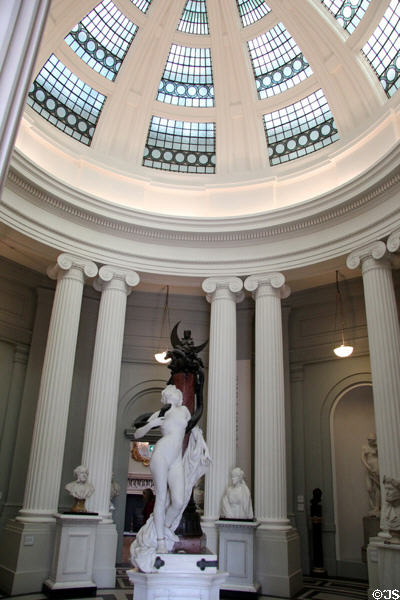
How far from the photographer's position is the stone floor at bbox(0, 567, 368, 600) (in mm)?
8844

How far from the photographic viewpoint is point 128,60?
13039 mm

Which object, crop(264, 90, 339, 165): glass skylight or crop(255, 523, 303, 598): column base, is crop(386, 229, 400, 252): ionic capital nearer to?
crop(264, 90, 339, 165): glass skylight

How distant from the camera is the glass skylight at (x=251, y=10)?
41.2ft

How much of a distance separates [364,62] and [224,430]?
9171mm

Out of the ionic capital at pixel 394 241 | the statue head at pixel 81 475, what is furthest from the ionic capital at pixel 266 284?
the statue head at pixel 81 475

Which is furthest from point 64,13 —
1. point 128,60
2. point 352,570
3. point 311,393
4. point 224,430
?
point 352,570

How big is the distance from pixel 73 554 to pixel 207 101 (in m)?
11.8

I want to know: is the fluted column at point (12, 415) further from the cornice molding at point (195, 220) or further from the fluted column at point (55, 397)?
the cornice molding at point (195, 220)

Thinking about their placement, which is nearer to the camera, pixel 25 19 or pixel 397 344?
pixel 25 19

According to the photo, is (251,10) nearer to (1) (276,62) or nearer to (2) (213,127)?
(1) (276,62)

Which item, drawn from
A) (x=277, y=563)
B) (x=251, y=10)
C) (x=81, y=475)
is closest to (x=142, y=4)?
(x=251, y=10)

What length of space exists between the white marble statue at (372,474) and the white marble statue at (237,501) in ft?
11.2

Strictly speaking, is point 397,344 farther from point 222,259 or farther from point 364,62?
point 364,62

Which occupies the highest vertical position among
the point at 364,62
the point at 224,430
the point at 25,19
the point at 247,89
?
the point at 247,89
